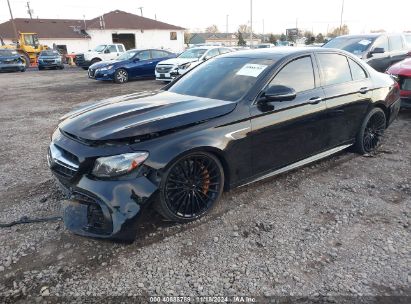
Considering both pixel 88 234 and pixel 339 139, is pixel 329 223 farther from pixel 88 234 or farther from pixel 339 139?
pixel 88 234

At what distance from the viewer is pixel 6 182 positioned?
14.2 feet

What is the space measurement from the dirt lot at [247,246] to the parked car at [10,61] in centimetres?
2151

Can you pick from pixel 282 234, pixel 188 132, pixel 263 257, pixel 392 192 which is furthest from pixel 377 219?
pixel 188 132

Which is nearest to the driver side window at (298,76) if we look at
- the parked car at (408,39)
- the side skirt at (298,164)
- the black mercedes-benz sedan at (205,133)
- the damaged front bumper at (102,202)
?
the black mercedes-benz sedan at (205,133)

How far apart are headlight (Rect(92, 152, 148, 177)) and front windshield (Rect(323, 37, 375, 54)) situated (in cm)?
823

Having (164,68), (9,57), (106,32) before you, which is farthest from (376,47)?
(106,32)

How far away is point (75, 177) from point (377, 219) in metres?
2.83

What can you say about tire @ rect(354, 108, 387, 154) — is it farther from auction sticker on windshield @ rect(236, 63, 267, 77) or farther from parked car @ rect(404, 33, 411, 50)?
parked car @ rect(404, 33, 411, 50)

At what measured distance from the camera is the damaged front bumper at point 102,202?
271 centimetres

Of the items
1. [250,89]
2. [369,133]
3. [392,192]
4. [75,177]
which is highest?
[250,89]

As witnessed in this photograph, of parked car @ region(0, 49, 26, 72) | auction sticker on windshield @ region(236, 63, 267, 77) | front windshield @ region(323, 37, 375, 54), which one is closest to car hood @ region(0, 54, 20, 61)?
parked car @ region(0, 49, 26, 72)

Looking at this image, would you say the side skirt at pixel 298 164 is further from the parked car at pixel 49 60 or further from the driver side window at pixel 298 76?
the parked car at pixel 49 60

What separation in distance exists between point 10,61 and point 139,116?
2334cm

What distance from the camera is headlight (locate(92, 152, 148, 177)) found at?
2.77 meters
